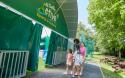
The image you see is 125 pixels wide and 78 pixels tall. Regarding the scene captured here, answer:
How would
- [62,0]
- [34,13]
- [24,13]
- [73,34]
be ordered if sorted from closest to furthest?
[24,13] → [34,13] → [62,0] → [73,34]

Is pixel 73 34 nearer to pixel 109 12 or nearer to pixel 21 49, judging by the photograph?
pixel 109 12

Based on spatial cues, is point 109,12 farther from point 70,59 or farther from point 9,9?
point 9,9

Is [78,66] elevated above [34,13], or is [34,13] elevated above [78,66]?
[34,13]

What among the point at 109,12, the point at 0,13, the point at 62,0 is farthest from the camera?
the point at 109,12

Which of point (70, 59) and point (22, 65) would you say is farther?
point (70, 59)

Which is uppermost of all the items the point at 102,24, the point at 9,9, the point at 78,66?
the point at 102,24

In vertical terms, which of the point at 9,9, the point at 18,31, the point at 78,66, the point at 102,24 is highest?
the point at 102,24

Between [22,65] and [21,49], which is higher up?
[21,49]

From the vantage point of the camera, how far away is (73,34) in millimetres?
26359

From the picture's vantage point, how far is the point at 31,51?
44.9 feet

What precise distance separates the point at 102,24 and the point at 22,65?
56.4 ft

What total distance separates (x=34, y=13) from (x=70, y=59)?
3.77m

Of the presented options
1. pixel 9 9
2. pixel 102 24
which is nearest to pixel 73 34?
pixel 102 24

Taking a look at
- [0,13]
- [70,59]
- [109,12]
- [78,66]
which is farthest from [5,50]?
[109,12]
